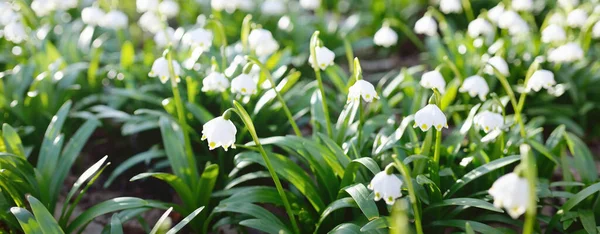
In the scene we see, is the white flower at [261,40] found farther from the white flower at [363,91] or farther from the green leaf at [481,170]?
the green leaf at [481,170]

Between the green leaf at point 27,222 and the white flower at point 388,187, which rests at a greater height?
the white flower at point 388,187

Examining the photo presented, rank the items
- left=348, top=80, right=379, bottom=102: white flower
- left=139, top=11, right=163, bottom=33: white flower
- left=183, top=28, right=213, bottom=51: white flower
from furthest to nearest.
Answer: left=139, top=11, right=163, bottom=33: white flower < left=183, top=28, right=213, bottom=51: white flower < left=348, top=80, right=379, bottom=102: white flower

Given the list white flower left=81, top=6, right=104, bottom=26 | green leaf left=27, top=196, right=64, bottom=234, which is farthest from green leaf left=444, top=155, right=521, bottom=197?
white flower left=81, top=6, right=104, bottom=26

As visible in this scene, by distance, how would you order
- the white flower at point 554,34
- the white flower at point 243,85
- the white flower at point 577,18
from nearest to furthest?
1. the white flower at point 243,85
2. the white flower at point 554,34
3. the white flower at point 577,18

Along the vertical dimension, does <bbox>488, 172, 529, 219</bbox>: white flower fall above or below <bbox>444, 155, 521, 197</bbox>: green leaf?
above

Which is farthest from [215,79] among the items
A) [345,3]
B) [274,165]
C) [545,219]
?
[345,3]

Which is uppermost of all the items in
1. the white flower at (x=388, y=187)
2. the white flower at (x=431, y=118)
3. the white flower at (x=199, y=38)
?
the white flower at (x=199, y=38)

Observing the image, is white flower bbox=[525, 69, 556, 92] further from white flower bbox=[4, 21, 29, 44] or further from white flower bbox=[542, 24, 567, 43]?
white flower bbox=[4, 21, 29, 44]

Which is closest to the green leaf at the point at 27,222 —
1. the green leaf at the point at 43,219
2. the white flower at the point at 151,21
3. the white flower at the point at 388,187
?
the green leaf at the point at 43,219
